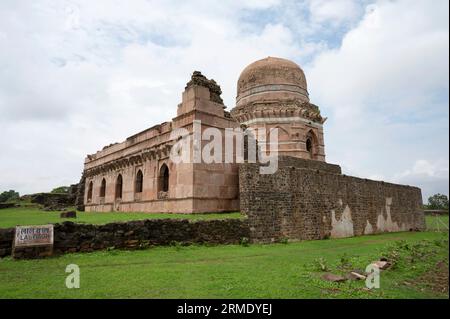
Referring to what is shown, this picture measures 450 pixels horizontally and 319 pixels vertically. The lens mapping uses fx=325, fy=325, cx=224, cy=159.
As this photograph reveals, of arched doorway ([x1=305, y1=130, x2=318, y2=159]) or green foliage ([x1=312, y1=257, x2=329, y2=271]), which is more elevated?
arched doorway ([x1=305, y1=130, x2=318, y2=159])

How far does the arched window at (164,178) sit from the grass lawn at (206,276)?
6397mm

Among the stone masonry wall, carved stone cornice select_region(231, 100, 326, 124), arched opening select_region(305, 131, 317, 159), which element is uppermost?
carved stone cornice select_region(231, 100, 326, 124)

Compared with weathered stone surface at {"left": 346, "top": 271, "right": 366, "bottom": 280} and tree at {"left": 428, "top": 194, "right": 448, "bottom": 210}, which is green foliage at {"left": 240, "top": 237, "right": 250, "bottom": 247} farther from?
tree at {"left": 428, "top": 194, "right": 448, "bottom": 210}

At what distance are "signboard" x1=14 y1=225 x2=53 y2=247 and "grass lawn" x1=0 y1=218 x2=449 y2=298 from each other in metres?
0.44

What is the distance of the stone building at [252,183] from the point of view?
12742 millimetres

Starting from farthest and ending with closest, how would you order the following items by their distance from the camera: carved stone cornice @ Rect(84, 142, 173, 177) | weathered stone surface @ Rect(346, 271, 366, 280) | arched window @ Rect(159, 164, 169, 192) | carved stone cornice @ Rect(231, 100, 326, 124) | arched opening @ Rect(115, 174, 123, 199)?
carved stone cornice @ Rect(231, 100, 326, 124) → arched opening @ Rect(115, 174, 123, 199) → arched window @ Rect(159, 164, 169, 192) → carved stone cornice @ Rect(84, 142, 173, 177) → weathered stone surface @ Rect(346, 271, 366, 280)

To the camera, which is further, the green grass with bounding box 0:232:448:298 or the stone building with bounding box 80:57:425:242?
the stone building with bounding box 80:57:425:242

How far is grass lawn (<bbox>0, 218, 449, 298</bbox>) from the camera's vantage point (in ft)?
16.3

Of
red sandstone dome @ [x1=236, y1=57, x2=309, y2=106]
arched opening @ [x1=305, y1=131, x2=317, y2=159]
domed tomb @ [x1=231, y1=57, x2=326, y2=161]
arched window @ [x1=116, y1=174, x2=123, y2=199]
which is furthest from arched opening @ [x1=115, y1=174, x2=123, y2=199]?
arched opening @ [x1=305, y1=131, x2=317, y2=159]

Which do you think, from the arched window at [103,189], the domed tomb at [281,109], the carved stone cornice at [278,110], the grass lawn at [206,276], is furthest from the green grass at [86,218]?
the carved stone cornice at [278,110]

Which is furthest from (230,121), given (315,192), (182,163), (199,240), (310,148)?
(310,148)

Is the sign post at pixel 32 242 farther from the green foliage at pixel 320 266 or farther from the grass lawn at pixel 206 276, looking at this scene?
the green foliage at pixel 320 266

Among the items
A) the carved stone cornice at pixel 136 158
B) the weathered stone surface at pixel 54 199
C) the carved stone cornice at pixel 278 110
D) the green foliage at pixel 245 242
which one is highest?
the carved stone cornice at pixel 278 110

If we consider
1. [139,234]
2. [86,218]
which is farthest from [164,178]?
[139,234]
